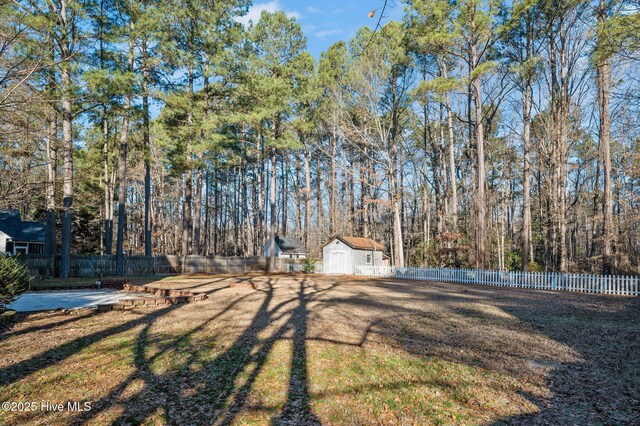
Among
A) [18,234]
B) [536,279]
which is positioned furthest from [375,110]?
[18,234]

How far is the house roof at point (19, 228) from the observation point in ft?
76.0

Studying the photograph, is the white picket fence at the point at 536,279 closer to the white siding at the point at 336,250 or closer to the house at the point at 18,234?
the white siding at the point at 336,250

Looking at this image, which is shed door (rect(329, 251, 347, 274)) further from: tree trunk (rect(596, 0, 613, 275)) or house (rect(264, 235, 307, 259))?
tree trunk (rect(596, 0, 613, 275))

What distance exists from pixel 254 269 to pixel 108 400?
69.0 feet

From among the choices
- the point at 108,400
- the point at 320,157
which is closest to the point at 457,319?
the point at 108,400

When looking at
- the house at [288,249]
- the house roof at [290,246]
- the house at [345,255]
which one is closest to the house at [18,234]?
the house at [288,249]

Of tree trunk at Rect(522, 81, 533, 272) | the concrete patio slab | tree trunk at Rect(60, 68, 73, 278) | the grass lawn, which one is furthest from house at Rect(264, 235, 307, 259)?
the grass lawn

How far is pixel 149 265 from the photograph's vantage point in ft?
68.2

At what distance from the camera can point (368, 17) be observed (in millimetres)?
2820

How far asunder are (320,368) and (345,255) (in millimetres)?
18391

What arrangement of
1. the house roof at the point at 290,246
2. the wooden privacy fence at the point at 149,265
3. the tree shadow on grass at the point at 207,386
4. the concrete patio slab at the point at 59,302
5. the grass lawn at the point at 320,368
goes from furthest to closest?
the house roof at the point at 290,246 < the wooden privacy fence at the point at 149,265 < the concrete patio slab at the point at 59,302 < the grass lawn at the point at 320,368 < the tree shadow on grass at the point at 207,386

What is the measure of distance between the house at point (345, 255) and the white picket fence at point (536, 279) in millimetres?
3155

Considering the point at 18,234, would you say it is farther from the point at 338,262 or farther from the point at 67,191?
the point at 338,262

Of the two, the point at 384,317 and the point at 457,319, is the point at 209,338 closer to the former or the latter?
the point at 384,317
